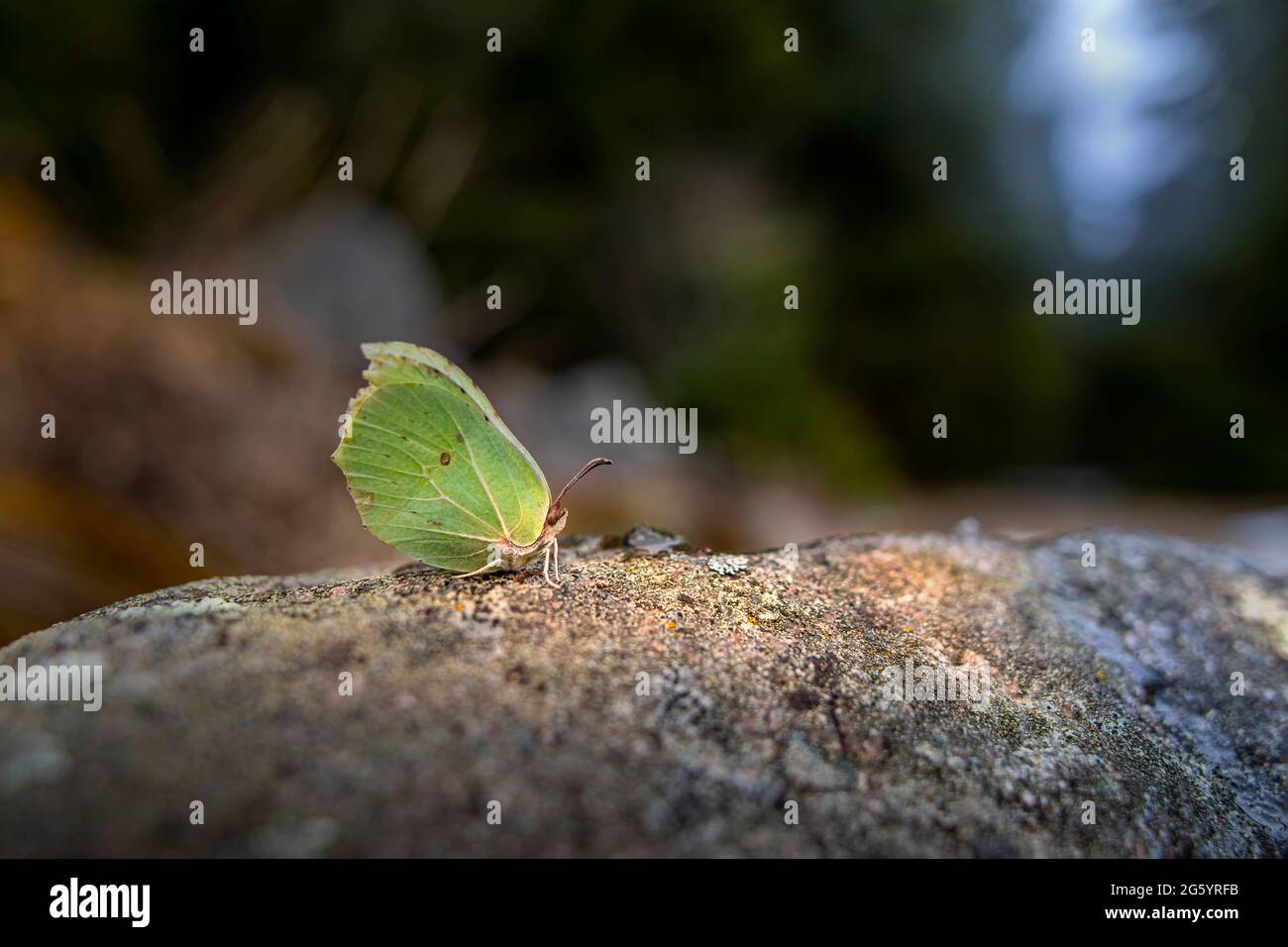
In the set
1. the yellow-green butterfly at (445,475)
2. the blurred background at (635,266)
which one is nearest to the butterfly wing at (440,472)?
the yellow-green butterfly at (445,475)

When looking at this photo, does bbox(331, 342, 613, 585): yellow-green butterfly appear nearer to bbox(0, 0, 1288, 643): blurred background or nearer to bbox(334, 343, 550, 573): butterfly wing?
bbox(334, 343, 550, 573): butterfly wing

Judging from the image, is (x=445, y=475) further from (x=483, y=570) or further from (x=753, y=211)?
(x=753, y=211)

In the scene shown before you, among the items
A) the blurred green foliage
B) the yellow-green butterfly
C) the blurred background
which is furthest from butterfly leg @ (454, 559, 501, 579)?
the blurred green foliage

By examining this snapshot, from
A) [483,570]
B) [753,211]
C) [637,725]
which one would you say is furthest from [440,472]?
[753,211]

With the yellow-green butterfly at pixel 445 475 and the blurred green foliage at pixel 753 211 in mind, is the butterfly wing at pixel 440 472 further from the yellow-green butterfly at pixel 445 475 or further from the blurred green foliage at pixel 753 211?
the blurred green foliage at pixel 753 211

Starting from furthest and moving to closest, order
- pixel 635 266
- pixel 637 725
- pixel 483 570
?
pixel 635 266
pixel 483 570
pixel 637 725

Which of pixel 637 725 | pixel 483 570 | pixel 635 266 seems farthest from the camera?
pixel 635 266

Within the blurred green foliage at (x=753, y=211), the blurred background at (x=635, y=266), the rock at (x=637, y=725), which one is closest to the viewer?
the rock at (x=637, y=725)
